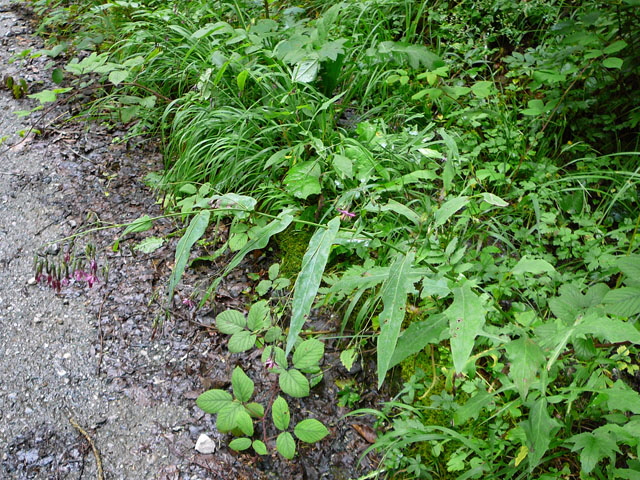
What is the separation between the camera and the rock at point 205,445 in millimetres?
1891

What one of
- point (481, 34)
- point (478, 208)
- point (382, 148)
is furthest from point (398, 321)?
point (481, 34)

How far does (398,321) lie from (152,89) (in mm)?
2610

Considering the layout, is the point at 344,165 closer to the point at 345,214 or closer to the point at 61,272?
the point at 345,214

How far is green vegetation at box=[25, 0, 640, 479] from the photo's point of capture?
1.45 metres

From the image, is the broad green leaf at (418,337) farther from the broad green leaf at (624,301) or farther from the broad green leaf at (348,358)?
the broad green leaf at (348,358)

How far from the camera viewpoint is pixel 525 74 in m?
3.01

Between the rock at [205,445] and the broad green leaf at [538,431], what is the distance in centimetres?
106

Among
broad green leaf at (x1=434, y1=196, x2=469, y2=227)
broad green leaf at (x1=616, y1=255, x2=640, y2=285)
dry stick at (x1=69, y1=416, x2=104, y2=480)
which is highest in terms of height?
broad green leaf at (x1=434, y1=196, x2=469, y2=227)

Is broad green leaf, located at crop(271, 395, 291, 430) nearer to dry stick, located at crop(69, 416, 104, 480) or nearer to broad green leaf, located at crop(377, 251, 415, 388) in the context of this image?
dry stick, located at crop(69, 416, 104, 480)

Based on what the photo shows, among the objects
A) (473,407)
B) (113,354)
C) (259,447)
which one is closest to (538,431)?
(473,407)

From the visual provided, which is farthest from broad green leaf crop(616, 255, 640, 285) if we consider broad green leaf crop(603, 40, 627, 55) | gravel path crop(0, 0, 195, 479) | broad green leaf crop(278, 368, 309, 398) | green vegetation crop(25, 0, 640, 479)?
gravel path crop(0, 0, 195, 479)

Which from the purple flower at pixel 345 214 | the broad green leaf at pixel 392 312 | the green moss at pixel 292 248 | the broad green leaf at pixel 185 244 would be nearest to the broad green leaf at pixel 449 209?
the broad green leaf at pixel 392 312

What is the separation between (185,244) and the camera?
1.36 metres

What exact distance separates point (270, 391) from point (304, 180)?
2.91 ft
